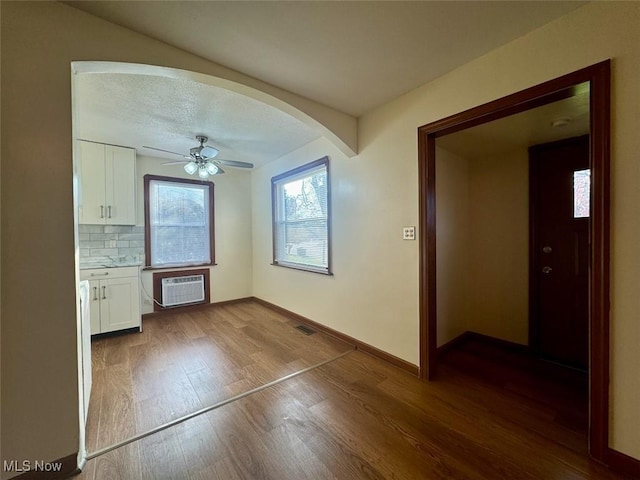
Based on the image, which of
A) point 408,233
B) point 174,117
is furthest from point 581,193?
point 174,117

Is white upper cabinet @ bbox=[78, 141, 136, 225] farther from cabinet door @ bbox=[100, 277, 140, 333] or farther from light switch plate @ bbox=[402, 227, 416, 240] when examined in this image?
light switch plate @ bbox=[402, 227, 416, 240]

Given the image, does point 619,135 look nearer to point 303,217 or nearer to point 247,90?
point 247,90

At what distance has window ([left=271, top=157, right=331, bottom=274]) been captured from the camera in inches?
131

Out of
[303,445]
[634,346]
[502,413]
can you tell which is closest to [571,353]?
[502,413]

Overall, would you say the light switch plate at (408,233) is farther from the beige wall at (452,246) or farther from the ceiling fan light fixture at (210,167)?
the ceiling fan light fixture at (210,167)

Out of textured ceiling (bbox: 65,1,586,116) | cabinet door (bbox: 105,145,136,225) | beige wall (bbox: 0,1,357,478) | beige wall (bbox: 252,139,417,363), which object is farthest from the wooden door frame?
cabinet door (bbox: 105,145,136,225)

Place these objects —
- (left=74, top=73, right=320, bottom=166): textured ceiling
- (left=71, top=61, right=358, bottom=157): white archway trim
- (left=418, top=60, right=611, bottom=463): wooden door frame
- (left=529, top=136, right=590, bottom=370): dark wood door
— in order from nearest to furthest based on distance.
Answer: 1. (left=418, top=60, right=611, bottom=463): wooden door frame
2. (left=71, top=61, right=358, bottom=157): white archway trim
3. (left=74, top=73, right=320, bottom=166): textured ceiling
4. (left=529, top=136, right=590, bottom=370): dark wood door

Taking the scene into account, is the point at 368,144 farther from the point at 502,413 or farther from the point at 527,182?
the point at 502,413

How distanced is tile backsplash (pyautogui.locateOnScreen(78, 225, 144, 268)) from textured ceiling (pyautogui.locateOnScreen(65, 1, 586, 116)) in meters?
2.97

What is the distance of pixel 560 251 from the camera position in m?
2.59

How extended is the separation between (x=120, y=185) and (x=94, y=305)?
1.59 m

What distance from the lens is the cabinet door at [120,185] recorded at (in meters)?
3.44
